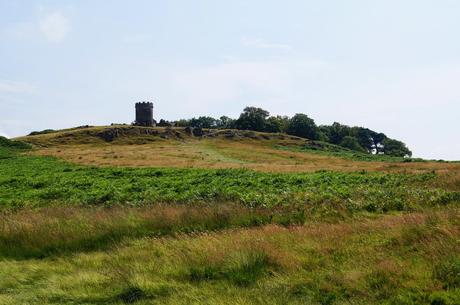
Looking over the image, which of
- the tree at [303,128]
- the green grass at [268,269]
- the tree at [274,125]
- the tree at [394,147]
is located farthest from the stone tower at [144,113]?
the green grass at [268,269]

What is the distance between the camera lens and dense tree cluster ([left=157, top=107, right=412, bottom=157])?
141m

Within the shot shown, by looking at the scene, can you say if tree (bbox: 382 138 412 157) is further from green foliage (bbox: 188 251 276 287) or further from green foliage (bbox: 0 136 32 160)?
green foliage (bbox: 188 251 276 287)

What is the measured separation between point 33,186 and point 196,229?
22.7 m

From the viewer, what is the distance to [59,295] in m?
7.49

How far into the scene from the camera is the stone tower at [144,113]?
131 metres

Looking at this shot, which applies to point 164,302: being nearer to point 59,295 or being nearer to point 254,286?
point 254,286

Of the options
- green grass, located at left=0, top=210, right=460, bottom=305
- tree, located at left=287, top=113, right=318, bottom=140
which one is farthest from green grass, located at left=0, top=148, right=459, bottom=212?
tree, located at left=287, top=113, right=318, bottom=140

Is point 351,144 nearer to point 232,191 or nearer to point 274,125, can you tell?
point 274,125

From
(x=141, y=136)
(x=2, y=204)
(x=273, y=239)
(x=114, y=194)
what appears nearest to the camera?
(x=273, y=239)

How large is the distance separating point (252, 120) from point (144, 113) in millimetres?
33284

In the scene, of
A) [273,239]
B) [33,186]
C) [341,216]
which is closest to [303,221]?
[341,216]

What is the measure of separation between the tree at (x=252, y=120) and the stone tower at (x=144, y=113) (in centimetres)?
2797

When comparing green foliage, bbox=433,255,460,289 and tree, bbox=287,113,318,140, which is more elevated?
tree, bbox=287,113,318,140

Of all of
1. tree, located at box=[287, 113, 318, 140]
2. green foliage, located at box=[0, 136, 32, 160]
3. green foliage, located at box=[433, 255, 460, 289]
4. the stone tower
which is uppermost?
the stone tower
